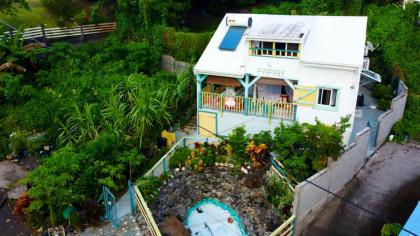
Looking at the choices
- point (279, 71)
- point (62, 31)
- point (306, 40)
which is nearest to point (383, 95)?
point (306, 40)

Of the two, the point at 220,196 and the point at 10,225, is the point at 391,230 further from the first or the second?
the point at 10,225

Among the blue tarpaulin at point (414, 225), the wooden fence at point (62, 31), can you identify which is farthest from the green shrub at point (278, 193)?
the wooden fence at point (62, 31)

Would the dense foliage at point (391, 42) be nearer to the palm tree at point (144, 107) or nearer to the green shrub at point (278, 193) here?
the green shrub at point (278, 193)

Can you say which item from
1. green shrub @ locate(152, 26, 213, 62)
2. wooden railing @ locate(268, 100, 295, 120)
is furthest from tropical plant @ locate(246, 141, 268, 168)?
green shrub @ locate(152, 26, 213, 62)

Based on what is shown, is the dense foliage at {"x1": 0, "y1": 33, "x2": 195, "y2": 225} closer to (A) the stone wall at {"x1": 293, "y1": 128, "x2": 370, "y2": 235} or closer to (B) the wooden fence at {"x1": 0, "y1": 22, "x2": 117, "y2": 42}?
(B) the wooden fence at {"x1": 0, "y1": 22, "x2": 117, "y2": 42}

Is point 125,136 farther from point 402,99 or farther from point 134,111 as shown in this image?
point 402,99

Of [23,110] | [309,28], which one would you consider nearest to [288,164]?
[309,28]
